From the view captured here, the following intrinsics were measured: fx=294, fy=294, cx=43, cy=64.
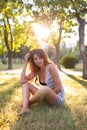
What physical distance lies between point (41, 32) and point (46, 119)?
29525 mm

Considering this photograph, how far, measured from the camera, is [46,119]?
554cm

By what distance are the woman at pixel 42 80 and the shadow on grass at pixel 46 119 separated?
0.19 meters

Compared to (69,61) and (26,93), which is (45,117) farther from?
(69,61)

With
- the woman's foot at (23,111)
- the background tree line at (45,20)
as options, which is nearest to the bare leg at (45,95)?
the woman's foot at (23,111)

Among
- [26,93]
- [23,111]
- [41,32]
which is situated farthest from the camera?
[41,32]

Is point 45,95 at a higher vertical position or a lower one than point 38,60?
lower

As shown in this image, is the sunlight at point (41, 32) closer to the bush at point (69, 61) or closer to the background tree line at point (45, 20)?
the background tree line at point (45, 20)

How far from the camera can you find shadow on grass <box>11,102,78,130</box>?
503 cm

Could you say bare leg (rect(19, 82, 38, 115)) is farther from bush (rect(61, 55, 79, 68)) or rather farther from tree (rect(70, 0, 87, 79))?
bush (rect(61, 55, 79, 68))

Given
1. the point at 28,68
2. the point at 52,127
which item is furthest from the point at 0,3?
the point at 52,127

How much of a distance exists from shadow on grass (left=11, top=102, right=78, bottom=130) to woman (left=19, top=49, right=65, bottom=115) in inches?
7.6

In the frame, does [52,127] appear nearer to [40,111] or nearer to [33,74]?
[40,111]

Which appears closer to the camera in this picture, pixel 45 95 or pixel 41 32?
pixel 45 95

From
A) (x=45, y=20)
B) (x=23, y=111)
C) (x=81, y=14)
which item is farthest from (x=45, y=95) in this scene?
(x=45, y=20)
